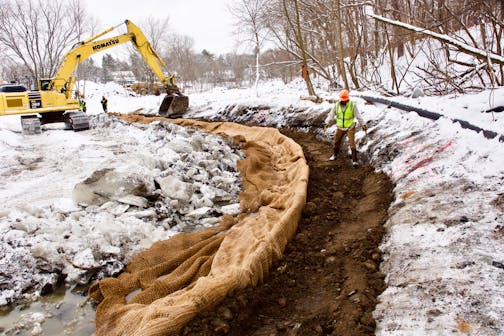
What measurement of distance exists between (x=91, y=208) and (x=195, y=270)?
2.24 m

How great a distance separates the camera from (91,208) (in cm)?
473

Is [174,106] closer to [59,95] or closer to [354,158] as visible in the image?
[59,95]

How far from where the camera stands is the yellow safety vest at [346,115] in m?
6.55

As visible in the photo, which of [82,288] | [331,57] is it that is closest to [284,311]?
[82,288]

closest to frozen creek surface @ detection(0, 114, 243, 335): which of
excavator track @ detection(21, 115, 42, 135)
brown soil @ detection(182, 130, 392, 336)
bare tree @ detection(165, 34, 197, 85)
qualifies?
brown soil @ detection(182, 130, 392, 336)

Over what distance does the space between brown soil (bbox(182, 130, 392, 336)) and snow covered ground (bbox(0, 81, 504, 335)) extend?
19 cm

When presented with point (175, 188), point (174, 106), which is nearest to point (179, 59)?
point (174, 106)

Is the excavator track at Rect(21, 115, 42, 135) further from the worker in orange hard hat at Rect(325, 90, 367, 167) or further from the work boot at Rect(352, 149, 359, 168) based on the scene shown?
the work boot at Rect(352, 149, 359, 168)

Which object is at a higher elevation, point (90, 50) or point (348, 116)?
point (90, 50)

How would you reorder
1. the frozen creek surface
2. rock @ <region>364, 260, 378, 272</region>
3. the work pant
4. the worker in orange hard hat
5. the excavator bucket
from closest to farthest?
rock @ <region>364, 260, 378, 272</region> < the frozen creek surface < the worker in orange hard hat < the work pant < the excavator bucket

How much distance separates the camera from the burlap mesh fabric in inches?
102

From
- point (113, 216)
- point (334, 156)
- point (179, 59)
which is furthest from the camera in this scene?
point (179, 59)

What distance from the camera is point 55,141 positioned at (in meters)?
9.78

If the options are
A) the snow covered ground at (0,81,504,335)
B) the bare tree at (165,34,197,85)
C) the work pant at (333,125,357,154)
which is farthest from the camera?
the bare tree at (165,34,197,85)
